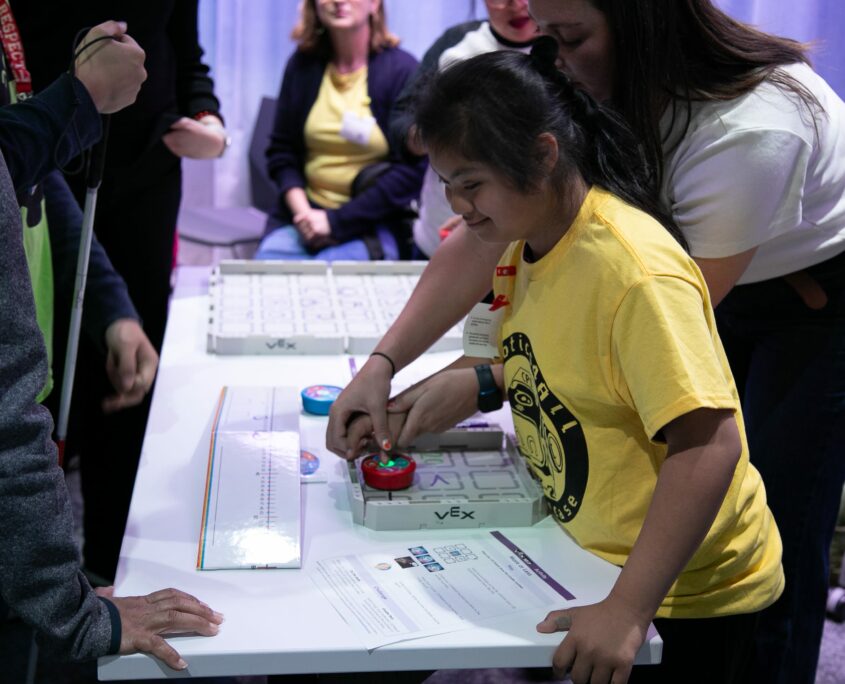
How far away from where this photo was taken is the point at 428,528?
1142 mm

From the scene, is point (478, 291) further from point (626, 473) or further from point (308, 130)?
point (308, 130)

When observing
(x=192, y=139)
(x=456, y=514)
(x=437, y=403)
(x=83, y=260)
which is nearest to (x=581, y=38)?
(x=437, y=403)

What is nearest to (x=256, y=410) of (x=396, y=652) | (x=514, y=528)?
(x=514, y=528)

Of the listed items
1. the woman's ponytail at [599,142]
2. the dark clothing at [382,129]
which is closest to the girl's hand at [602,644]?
the woman's ponytail at [599,142]

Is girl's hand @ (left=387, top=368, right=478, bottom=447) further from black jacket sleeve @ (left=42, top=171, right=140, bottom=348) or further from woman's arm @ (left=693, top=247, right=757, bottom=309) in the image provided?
black jacket sleeve @ (left=42, top=171, right=140, bottom=348)

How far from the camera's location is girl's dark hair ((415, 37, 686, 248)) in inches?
40.5

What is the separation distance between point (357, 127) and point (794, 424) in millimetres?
2017

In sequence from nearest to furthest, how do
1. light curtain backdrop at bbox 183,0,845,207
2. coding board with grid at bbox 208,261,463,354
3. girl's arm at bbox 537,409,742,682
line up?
girl's arm at bbox 537,409,742,682
coding board with grid at bbox 208,261,463,354
light curtain backdrop at bbox 183,0,845,207

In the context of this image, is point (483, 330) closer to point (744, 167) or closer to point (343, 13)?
point (744, 167)

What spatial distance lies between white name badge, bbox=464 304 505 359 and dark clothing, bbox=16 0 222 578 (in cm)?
87

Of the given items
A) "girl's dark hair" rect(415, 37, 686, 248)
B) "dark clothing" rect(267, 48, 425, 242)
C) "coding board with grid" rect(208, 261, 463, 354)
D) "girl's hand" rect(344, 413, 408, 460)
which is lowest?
"dark clothing" rect(267, 48, 425, 242)

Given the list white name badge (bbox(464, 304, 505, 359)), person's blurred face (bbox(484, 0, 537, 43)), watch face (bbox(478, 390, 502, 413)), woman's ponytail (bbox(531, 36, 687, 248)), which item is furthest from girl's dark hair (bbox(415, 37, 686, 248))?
person's blurred face (bbox(484, 0, 537, 43))

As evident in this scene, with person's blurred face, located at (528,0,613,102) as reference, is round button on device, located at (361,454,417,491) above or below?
below

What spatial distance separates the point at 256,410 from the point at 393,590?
471 mm
